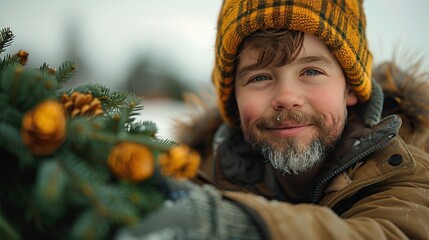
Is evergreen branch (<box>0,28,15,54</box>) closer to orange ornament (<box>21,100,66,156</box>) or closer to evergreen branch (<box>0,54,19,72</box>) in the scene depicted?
evergreen branch (<box>0,54,19,72</box>)

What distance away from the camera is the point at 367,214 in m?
1.19

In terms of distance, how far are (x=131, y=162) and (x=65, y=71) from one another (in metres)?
0.46

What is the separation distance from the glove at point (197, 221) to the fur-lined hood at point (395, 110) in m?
1.36

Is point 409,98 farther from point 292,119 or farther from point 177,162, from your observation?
point 177,162

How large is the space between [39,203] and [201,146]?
65.9 inches

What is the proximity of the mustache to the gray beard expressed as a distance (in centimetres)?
8

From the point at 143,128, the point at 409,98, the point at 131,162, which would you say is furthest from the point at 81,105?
the point at 409,98

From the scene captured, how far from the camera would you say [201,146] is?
2.35 metres

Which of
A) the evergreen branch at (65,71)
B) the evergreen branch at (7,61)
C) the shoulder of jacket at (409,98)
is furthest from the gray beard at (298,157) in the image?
the evergreen branch at (7,61)

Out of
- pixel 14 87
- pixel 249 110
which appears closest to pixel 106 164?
pixel 14 87

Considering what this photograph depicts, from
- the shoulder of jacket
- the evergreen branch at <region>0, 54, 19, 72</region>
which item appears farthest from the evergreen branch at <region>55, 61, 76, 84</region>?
the shoulder of jacket

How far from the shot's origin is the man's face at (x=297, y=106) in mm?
1557

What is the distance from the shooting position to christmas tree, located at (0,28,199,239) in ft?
2.21

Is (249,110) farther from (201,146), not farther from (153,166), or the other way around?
(153,166)
